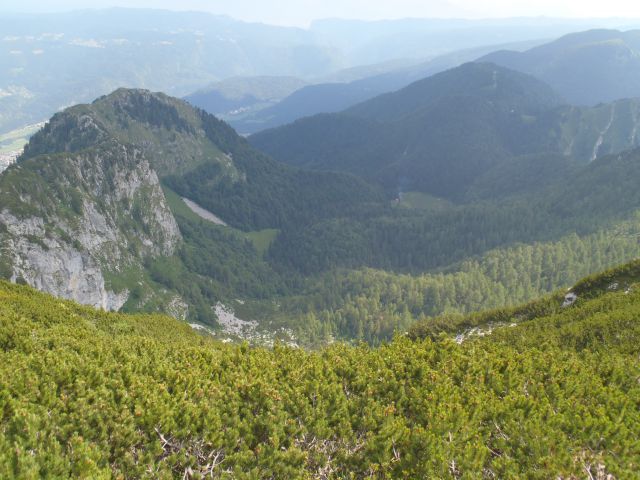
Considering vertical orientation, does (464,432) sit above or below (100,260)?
above

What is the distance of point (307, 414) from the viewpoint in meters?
28.7

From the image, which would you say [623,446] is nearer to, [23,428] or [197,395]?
[197,395]

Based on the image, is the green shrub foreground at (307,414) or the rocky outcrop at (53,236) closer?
the green shrub foreground at (307,414)

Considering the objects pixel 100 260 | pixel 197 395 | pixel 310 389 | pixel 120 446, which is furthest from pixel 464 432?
pixel 100 260

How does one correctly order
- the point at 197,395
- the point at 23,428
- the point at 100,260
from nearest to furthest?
the point at 23,428 → the point at 197,395 → the point at 100,260

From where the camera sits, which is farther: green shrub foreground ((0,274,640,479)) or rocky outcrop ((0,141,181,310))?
rocky outcrop ((0,141,181,310))

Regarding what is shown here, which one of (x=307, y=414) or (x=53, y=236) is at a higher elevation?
(x=307, y=414)

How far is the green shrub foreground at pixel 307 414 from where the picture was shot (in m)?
22.9

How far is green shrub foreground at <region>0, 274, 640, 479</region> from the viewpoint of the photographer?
22906mm

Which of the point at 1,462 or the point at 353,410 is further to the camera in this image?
the point at 353,410

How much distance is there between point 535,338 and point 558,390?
27577mm

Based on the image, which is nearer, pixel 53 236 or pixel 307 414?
pixel 307 414

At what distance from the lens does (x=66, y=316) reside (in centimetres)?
5950

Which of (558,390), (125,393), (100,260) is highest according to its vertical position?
(125,393)
